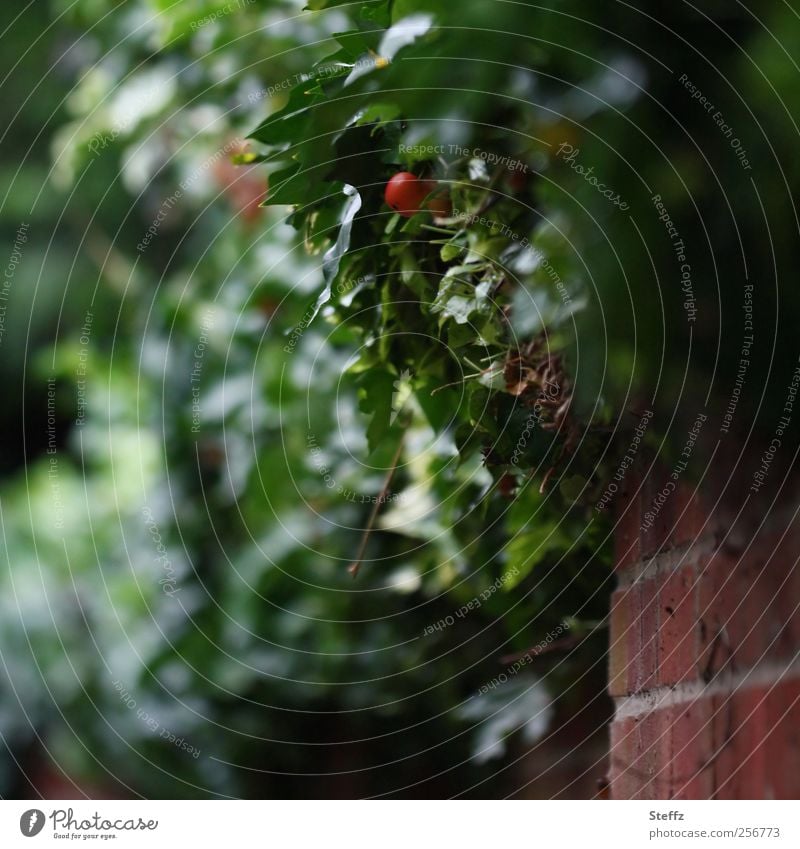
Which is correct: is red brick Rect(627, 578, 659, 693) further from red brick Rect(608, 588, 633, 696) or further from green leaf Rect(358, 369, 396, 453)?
green leaf Rect(358, 369, 396, 453)

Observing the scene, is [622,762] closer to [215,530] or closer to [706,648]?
[706,648]

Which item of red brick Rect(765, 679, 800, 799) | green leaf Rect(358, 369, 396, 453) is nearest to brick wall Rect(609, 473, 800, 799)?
red brick Rect(765, 679, 800, 799)

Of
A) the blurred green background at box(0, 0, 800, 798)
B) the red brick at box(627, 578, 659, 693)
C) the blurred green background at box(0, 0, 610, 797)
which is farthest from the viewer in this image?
the blurred green background at box(0, 0, 610, 797)

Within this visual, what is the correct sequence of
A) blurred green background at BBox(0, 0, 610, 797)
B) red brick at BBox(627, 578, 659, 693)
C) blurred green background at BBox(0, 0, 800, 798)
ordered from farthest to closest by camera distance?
blurred green background at BBox(0, 0, 610, 797)
red brick at BBox(627, 578, 659, 693)
blurred green background at BBox(0, 0, 800, 798)

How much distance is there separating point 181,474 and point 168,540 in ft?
0.24

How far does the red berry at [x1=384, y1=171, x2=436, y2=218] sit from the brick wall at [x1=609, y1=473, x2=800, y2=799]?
16 centimetres

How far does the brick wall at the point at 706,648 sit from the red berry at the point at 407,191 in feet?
0.51

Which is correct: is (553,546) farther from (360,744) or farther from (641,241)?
(360,744)

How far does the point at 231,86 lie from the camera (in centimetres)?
89

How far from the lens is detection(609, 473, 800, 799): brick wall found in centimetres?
37

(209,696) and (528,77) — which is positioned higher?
(528,77)
